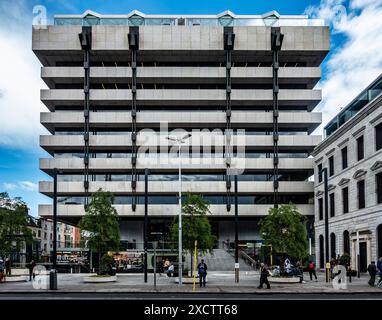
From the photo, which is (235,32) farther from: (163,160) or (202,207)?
(202,207)

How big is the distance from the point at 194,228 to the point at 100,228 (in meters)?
7.49

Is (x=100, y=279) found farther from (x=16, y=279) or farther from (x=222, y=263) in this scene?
(x=222, y=263)

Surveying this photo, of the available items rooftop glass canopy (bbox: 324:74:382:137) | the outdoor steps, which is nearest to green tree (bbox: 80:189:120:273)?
the outdoor steps

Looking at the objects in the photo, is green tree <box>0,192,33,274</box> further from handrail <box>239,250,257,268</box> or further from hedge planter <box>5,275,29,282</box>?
handrail <box>239,250,257,268</box>

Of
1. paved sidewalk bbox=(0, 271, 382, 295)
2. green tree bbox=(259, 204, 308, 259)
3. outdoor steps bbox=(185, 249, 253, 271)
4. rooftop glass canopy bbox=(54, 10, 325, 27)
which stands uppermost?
rooftop glass canopy bbox=(54, 10, 325, 27)

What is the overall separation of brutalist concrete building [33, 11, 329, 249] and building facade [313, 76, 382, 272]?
13.0 metres

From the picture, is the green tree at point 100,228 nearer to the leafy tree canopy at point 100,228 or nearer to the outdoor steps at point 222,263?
the leafy tree canopy at point 100,228

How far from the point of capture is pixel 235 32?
7419 cm

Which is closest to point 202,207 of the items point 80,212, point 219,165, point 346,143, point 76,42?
point 346,143

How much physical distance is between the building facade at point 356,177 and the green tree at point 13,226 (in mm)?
27683

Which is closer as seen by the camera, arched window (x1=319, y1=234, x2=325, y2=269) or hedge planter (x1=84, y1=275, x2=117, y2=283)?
hedge planter (x1=84, y1=275, x2=117, y2=283)

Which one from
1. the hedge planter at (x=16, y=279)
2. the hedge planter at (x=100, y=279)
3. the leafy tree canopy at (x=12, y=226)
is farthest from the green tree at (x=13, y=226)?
the hedge planter at (x=100, y=279)

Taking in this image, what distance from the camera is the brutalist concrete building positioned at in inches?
2869
